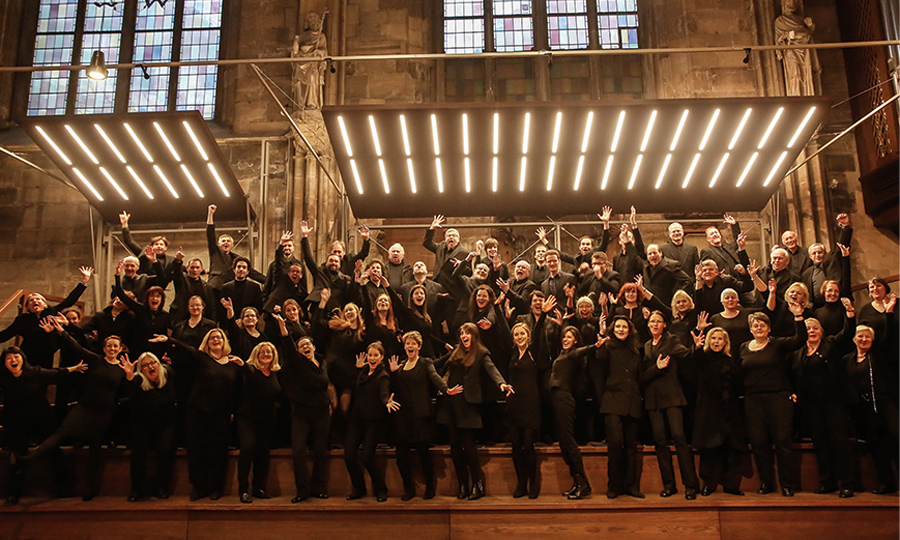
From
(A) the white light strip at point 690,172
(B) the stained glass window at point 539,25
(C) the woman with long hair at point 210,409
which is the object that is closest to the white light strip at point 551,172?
(A) the white light strip at point 690,172

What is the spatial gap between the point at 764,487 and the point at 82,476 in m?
6.66

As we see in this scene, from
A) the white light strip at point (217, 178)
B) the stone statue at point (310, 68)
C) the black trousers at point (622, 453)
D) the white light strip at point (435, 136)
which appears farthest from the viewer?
the stone statue at point (310, 68)

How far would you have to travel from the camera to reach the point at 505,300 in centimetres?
823

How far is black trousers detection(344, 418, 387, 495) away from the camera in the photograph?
7.20m

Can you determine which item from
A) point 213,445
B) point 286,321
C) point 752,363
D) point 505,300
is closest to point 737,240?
point 752,363

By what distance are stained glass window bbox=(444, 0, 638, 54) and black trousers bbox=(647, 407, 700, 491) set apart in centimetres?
900

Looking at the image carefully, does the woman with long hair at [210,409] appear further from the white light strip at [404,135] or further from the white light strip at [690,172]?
the white light strip at [690,172]

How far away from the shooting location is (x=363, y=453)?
724 centimetres

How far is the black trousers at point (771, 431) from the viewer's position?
698 cm

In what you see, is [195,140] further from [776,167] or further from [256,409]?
[776,167]

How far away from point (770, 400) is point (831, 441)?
67 cm

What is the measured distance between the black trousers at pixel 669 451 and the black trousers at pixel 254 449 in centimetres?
365

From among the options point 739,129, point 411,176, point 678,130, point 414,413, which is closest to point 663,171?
point 678,130

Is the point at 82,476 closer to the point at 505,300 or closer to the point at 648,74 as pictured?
the point at 505,300
